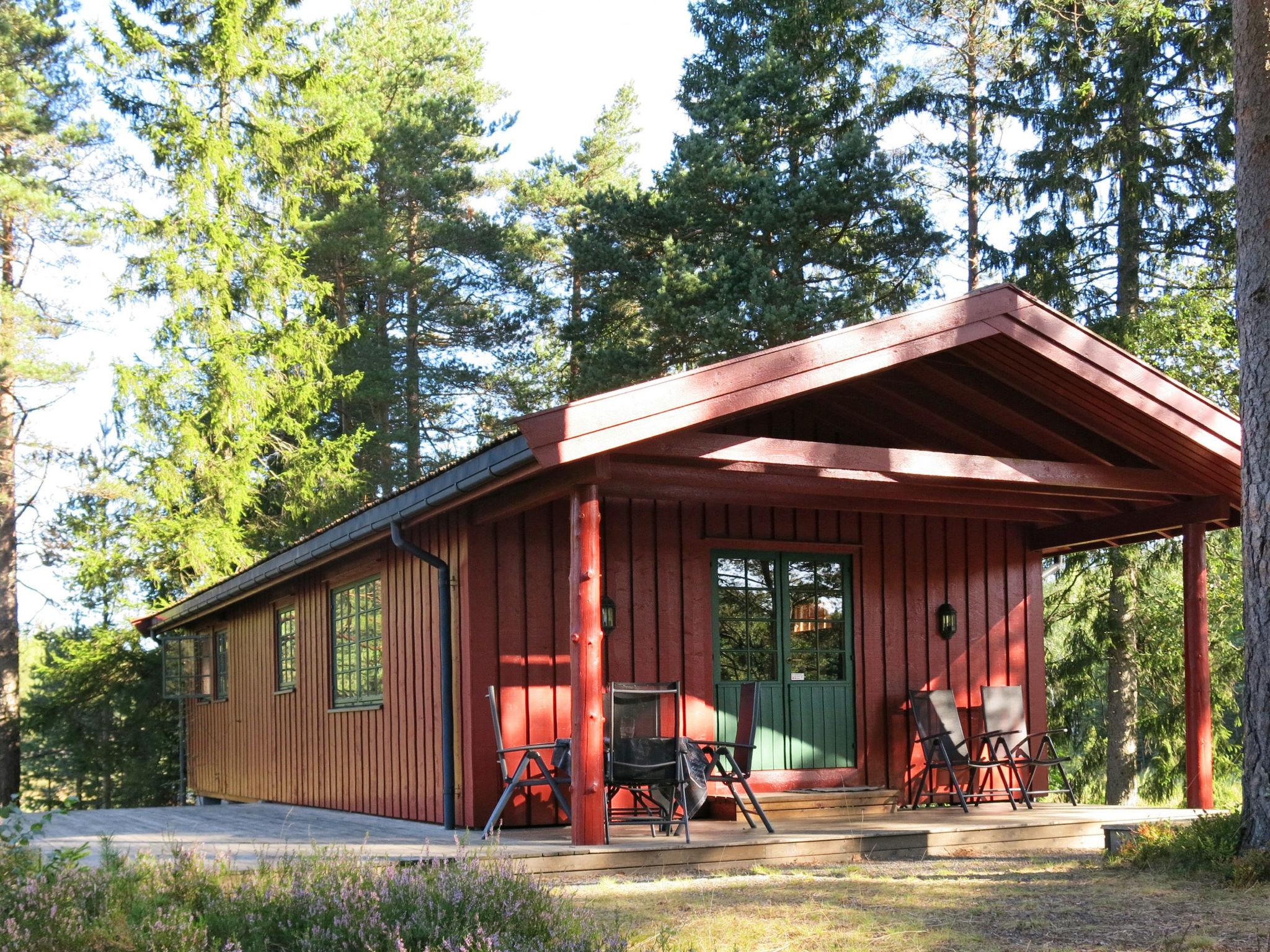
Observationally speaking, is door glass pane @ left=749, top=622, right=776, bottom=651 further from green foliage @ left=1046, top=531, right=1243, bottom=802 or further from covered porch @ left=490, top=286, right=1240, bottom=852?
green foliage @ left=1046, top=531, right=1243, bottom=802

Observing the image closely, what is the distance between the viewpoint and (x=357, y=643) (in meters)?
11.2

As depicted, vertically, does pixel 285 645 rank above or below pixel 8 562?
below

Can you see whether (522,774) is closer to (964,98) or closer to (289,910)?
(289,910)

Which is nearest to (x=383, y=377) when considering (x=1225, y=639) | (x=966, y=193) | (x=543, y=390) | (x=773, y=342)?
(x=543, y=390)

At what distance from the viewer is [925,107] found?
19188 mm

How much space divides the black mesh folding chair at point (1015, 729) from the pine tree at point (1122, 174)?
636cm

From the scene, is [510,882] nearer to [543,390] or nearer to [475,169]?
[543,390]

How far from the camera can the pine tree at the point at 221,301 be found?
19781 mm

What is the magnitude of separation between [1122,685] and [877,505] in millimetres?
8589

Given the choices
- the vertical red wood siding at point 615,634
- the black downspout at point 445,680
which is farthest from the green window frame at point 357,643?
the black downspout at point 445,680

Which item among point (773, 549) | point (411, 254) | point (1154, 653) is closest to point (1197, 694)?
point (773, 549)

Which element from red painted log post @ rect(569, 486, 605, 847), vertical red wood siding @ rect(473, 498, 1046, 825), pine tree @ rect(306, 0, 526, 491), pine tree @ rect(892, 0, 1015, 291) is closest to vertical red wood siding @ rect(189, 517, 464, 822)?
vertical red wood siding @ rect(473, 498, 1046, 825)

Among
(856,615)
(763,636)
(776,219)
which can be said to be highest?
(776,219)

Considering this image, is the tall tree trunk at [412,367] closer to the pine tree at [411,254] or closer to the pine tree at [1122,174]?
the pine tree at [411,254]
